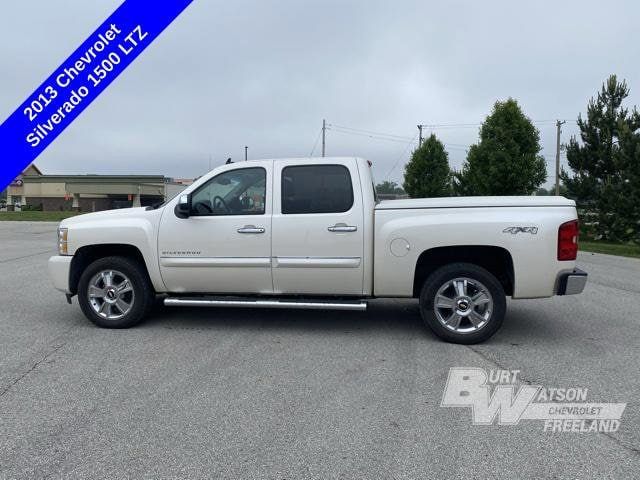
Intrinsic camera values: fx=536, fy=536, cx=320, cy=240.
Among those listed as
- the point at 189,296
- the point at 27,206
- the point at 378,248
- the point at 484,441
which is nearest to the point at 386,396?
the point at 484,441

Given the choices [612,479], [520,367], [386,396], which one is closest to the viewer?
[612,479]

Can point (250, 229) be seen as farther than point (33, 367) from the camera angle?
Yes

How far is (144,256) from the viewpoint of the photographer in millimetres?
6141

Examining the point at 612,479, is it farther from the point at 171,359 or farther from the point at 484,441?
the point at 171,359

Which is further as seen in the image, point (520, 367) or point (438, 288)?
point (438, 288)

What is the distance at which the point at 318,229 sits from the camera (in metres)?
5.77

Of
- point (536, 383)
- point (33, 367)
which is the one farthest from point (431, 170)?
point (33, 367)

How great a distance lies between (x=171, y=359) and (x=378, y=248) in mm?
2359

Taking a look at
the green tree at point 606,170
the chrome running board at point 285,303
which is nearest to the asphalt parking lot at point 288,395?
the chrome running board at point 285,303

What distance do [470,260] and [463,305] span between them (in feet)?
1.94

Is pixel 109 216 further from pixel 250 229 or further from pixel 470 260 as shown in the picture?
pixel 470 260

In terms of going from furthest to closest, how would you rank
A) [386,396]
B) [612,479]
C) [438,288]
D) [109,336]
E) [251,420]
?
[109,336] → [438,288] → [386,396] → [251,420] → [612,479]

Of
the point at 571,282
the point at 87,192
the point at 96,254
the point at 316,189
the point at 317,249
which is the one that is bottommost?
the point at 571,282

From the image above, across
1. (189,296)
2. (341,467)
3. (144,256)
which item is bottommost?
(341,467)
